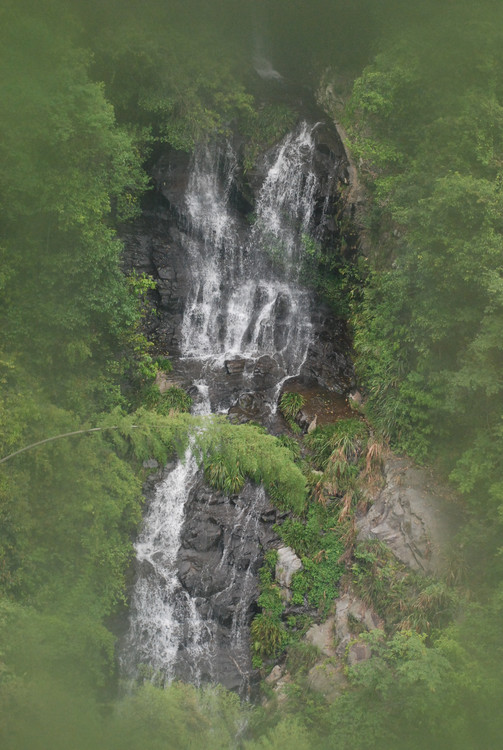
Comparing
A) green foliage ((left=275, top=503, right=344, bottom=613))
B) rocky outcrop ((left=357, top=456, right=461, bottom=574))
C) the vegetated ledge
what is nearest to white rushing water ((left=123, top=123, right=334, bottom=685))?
green foliage ((left=275, top=503, right=344, bottom=613))

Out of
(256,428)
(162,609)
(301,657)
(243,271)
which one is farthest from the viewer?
(243,271)

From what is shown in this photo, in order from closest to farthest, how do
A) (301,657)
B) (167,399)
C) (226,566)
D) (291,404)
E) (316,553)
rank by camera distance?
(301,657), (226,566), (316,553), (167,399), (291,404)

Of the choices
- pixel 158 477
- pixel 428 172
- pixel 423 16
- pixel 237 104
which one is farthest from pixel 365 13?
pixel 158 477

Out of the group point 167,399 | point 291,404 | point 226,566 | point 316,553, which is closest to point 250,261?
point 291,404

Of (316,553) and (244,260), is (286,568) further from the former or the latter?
(244,260)

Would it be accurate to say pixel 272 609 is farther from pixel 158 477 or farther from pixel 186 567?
pixel 158 477

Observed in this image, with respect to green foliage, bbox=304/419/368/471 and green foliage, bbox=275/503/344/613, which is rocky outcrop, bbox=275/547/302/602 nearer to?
green foliage, bbox=275/503/344/613
